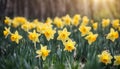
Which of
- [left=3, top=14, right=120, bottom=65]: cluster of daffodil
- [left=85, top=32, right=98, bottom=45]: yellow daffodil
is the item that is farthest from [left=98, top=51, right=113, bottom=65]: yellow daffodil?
[left=85, top=32, right=98, bottom=45]: yellow daffodil

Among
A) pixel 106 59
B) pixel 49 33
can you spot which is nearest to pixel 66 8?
pixel 49 33

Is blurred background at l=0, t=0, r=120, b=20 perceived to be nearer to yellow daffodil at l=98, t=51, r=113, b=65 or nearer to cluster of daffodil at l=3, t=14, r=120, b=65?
cluster of daffodil at l=3, t=14, r=120, b=65

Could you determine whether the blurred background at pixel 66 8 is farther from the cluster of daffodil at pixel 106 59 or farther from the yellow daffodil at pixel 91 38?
the cluster of daffodil at pixel 106 59

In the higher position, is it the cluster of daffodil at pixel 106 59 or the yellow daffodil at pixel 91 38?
the yellow daffodil at pixel 91 38

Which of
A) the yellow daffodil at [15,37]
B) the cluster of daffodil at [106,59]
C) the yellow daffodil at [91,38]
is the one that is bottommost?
the cluster of daffodil at [106,59]

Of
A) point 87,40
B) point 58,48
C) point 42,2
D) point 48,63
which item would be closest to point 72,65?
point 48,63

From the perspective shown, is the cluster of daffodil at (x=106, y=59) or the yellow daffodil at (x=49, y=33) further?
the yellow daffodil at (x=49, y=33)

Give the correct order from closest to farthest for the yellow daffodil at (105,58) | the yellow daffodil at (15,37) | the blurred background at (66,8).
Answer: the yellow daffodil at (105,58)
the yellow daffodil at (15,37)
the blurred background at (66,8)

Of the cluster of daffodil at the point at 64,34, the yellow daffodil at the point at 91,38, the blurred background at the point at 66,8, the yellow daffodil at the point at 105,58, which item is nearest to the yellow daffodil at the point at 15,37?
the cluster of daffodil at the point at 64,34

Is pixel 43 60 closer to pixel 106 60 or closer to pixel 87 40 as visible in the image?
pixel 106 60
